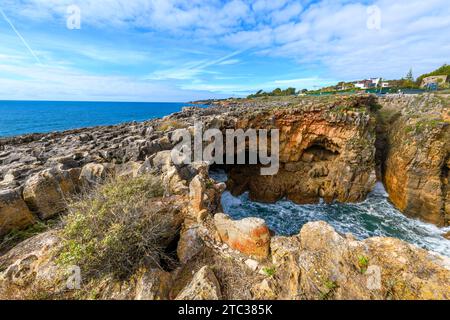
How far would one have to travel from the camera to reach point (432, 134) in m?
11.8

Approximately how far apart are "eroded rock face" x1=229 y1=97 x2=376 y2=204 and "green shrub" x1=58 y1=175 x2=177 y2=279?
11133 millimetres

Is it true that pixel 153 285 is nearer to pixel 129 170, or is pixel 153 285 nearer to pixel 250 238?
pixel 250 238

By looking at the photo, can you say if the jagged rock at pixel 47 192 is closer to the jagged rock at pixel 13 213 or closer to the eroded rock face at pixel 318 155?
the jagged rock at pixel 13 213


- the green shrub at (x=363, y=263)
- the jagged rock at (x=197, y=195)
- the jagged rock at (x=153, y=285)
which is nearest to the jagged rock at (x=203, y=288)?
the jagged rock at (x=153, y=285)

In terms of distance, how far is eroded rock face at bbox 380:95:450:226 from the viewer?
11.5 m

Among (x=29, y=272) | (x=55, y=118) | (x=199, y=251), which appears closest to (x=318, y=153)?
(x=199, y=251)

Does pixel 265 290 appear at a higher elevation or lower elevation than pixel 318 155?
higher

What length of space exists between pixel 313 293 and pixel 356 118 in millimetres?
14403

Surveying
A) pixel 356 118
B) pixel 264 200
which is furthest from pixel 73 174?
pixel 356 118

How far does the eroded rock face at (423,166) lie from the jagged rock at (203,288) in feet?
50.7

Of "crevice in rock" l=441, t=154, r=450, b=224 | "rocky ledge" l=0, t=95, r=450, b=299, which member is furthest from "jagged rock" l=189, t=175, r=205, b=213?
"crevice in rock" l=441, t=154, r=450, b=224

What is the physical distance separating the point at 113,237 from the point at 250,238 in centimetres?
227

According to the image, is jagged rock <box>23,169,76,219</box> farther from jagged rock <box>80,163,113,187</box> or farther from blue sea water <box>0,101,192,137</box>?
blue sea water <box>0,101,192,137</box>

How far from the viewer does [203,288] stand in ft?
8.86
